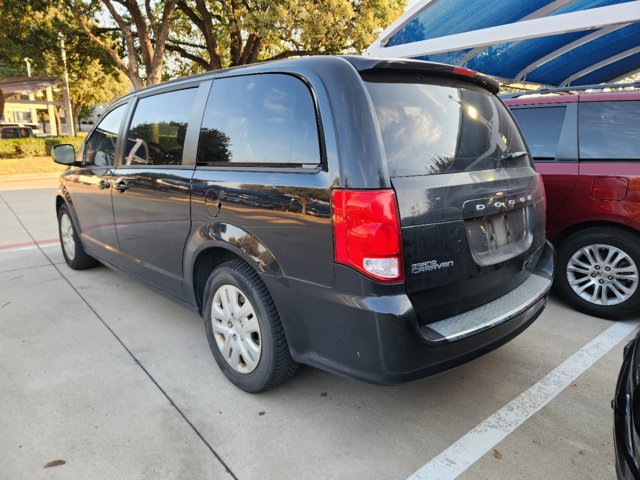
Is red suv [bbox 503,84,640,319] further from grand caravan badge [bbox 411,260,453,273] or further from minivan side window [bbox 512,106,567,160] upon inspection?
grand caravan badge [bbox 411,260,453,273]

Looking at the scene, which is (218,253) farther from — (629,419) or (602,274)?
(602,274)

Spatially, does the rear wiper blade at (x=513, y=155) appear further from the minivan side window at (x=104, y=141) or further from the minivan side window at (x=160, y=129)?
the minivan side window at (x=104, y=141)

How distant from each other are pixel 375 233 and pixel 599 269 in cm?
288

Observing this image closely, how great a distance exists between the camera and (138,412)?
253cm

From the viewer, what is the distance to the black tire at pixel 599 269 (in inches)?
144

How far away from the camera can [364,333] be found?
198cm

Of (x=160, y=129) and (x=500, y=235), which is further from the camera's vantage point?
(x=160, y=129)

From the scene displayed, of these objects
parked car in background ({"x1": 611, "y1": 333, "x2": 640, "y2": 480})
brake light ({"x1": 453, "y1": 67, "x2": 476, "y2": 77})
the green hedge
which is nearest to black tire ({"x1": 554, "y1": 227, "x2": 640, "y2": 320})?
brake light ({"x1": 453, "y1": 67, "x2": 476, "y2": 77})

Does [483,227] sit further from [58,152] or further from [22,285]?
[22,285]

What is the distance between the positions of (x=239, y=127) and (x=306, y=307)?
1.12 metres

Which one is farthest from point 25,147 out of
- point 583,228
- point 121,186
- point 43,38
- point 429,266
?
point 429,266

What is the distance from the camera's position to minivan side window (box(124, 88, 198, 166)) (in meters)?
3.03

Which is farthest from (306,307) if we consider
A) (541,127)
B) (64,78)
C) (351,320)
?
(64,78)

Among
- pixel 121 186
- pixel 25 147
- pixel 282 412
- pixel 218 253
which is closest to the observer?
pixel 282 412
